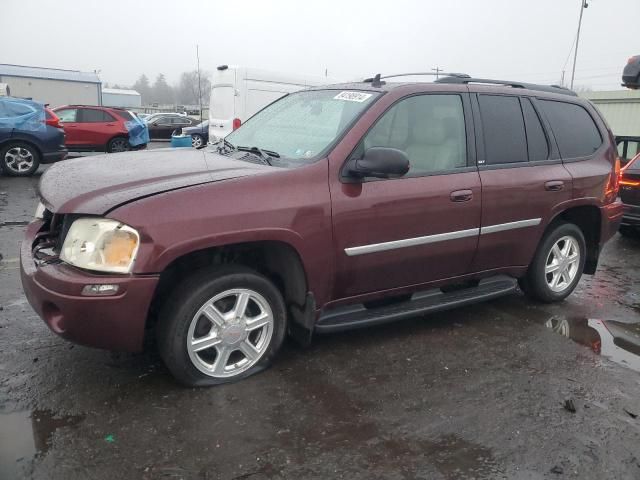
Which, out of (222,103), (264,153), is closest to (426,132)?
(264,153)

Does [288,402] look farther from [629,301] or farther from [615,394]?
[629,301]

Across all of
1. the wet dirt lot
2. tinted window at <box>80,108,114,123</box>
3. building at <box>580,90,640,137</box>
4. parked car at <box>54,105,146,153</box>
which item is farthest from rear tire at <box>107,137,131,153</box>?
building at <box>580,90,640,137</box>

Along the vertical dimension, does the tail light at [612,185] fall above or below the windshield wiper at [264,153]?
below

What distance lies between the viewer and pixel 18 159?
11516 mm

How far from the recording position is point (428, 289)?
3979 millimetres

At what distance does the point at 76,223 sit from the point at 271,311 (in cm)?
118

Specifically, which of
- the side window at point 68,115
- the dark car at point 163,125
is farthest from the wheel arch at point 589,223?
the dark car at point 163,125

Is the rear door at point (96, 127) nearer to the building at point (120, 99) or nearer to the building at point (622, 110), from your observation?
the building at point (622, 110)

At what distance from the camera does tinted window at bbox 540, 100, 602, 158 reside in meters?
4.60

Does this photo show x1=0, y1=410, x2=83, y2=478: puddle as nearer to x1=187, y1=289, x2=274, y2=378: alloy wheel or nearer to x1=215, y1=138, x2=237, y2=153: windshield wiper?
x1=187, y1=289, x2=274, y2=378: alloy wheel

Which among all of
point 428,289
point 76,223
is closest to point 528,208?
point 428,289

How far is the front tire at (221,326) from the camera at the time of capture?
296 centimetres

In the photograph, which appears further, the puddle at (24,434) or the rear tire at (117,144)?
the rear tire at (117,144)

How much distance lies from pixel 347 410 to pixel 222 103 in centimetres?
1072
